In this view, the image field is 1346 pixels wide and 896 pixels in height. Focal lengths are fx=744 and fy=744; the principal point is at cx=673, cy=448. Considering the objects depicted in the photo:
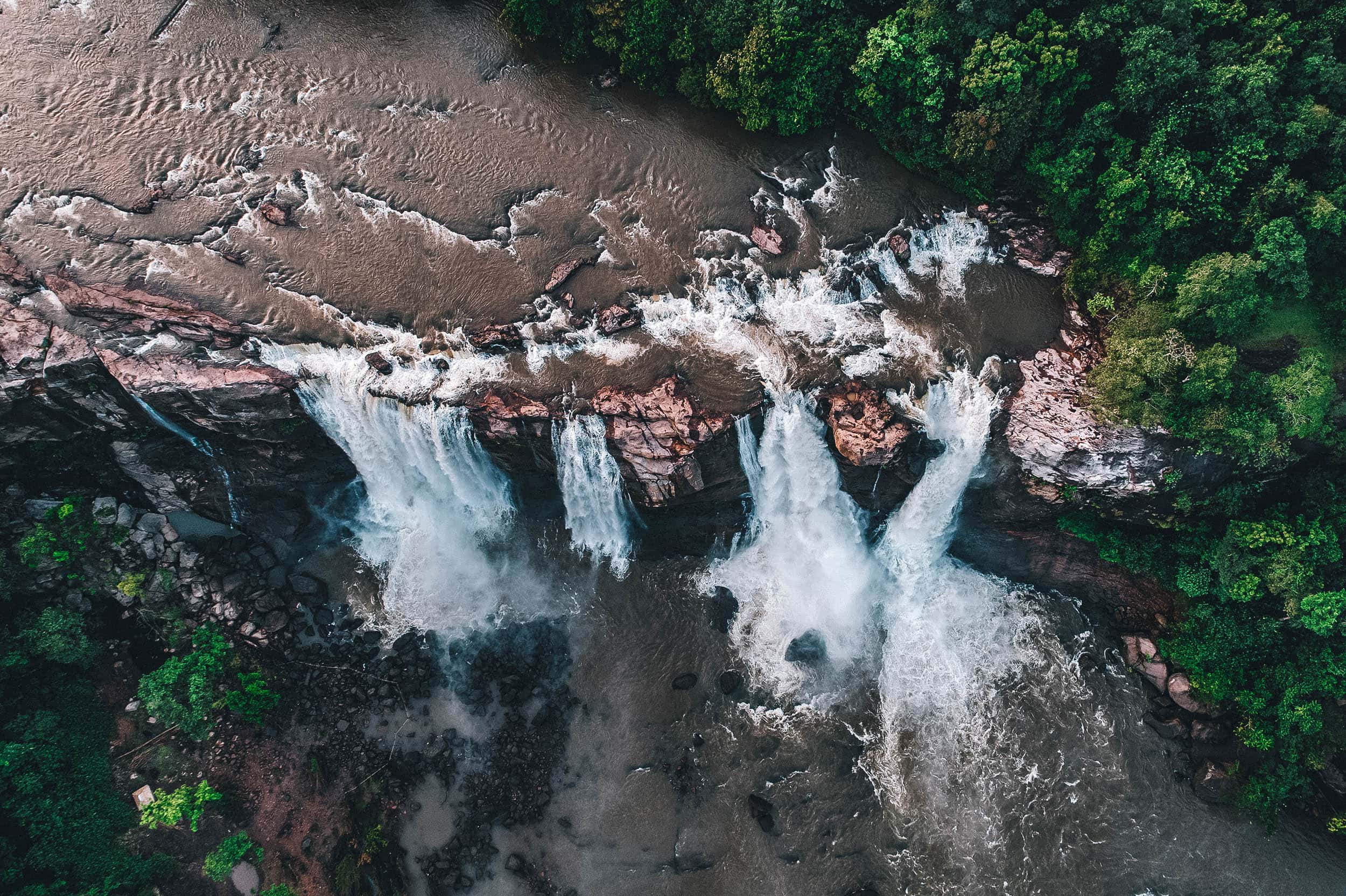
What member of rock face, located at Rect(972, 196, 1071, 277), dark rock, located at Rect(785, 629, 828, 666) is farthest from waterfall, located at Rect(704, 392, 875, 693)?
rock face, located at Rect(972, 196, 1071, 277)

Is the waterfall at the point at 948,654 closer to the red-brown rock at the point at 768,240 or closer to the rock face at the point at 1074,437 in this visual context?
the rock face at the point at 1074,437

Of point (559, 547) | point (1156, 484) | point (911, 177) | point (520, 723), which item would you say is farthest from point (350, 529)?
point (1156, 484)

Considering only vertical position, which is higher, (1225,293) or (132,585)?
(1225,293)

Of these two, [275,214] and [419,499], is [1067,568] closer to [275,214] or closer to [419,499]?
[419,499]

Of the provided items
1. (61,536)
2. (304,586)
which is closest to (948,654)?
(304,586)

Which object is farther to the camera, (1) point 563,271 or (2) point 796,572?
(2) point 796,572

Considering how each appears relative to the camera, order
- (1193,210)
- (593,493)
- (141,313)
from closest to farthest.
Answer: (1193,210), (141,313), (593,493)

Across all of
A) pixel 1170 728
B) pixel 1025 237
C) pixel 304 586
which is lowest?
pixel 304 586
